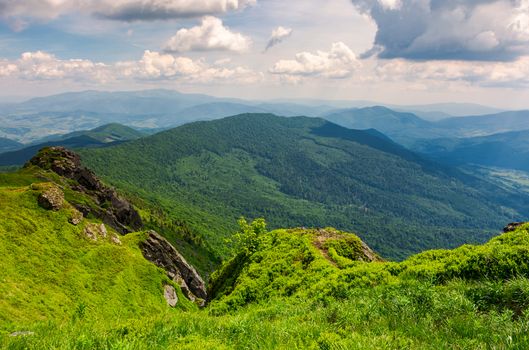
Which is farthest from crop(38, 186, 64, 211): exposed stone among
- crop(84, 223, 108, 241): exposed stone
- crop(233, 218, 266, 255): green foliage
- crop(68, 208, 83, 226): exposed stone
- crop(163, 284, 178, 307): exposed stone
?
crop(233, 218, 266, 255): green foliage

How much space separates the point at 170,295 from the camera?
239 feet

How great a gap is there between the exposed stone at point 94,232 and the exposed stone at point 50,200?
7.38 meters

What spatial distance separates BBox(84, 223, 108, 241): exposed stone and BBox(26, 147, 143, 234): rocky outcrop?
125 ft

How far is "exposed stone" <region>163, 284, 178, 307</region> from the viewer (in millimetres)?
71000

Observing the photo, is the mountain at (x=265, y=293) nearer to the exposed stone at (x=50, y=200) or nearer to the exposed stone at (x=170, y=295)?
the exposed stone at (x=50, y=200)

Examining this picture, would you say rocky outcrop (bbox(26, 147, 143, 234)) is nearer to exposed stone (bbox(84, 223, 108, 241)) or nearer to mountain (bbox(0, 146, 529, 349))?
exposed stone (bbox(84, 223, 108, 241))

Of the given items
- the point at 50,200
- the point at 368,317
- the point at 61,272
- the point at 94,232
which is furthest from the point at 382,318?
the point at 94,232

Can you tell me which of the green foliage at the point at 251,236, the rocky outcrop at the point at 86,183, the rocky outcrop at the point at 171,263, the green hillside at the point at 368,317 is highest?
the green hillside at the point at 368,317

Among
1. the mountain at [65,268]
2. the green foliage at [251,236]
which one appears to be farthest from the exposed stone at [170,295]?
the green foliage at [251,236]

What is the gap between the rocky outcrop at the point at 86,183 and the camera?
12488 centimetres

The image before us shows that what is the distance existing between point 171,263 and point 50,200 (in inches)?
1540

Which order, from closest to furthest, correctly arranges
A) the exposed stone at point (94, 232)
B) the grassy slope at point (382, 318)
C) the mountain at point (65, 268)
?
the grassy slope at point (382, 318) < the mountain at point (65, 268) < the exposed stone at point (94, 232)

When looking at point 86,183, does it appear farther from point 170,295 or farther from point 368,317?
point 368,317

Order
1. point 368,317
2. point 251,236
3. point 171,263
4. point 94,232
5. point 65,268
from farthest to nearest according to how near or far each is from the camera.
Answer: point 171,263 → point 94,232 → point 65,268 → point 251,236 → point 368,317
